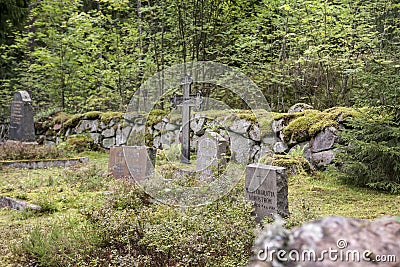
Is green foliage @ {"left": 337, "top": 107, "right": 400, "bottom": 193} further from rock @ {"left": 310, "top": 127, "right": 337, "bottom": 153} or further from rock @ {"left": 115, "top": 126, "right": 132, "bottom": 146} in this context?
rock @ {"left": 115, "top": 126, "right": 132, "bottom": 146}

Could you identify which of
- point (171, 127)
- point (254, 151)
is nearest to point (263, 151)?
point (254, 151)

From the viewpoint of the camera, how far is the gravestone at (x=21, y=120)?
12.8 m

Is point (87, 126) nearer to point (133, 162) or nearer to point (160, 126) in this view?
point (160, 126)

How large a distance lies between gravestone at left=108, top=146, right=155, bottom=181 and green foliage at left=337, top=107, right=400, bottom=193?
3395 millimetres

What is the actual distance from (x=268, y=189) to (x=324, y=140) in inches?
135

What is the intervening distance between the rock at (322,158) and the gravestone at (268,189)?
122 inches

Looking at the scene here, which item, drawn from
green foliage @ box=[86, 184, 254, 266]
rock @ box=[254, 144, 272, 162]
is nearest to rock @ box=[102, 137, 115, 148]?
rock @ box=[254, 144, 272, 162]

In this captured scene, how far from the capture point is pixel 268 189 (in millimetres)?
4672

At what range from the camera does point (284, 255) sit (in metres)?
0.90

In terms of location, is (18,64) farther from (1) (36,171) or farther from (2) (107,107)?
(1) (36,171)

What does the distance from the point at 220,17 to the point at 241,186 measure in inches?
328

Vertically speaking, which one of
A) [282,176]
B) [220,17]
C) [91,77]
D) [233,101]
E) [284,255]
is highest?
[220,17]

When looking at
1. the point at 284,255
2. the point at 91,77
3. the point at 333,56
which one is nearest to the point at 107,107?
the point at 91,77

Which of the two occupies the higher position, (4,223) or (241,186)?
(241,186)
